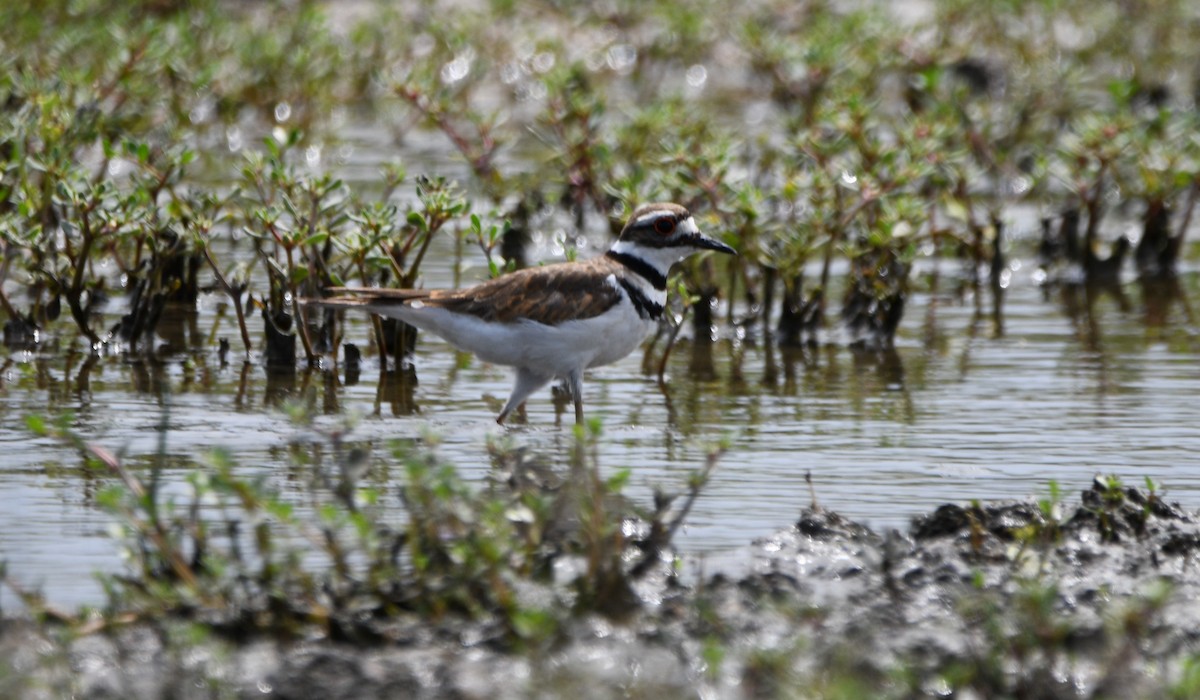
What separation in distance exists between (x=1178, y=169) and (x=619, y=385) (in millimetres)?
4137

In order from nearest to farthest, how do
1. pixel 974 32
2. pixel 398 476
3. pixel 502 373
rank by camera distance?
1. pixel 398 476
2. pixel 502 373
3. pixel 974 32

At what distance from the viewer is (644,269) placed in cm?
849

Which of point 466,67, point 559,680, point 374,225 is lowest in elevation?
point 559,680

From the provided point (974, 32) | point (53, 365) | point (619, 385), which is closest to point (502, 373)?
point (619, 385)

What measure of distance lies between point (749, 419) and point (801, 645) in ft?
11.7

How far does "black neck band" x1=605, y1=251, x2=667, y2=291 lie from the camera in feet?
27.8

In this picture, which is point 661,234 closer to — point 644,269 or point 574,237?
point 644,269

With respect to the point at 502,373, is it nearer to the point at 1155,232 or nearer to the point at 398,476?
the point at 398,476

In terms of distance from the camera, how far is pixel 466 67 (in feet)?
51.5

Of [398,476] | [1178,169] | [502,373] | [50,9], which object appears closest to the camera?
[398,476]

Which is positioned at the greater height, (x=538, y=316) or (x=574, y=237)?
(x=574, y=237)

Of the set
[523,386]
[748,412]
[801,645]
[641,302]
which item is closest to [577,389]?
[523,386]

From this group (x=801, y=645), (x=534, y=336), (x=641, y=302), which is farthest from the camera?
(x=641, y=302)

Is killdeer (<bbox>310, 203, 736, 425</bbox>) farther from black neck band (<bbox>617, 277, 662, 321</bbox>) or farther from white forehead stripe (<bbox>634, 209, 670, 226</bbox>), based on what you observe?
white forehead stripe (<bbox>634, 209, 670, 226</bbox>)
